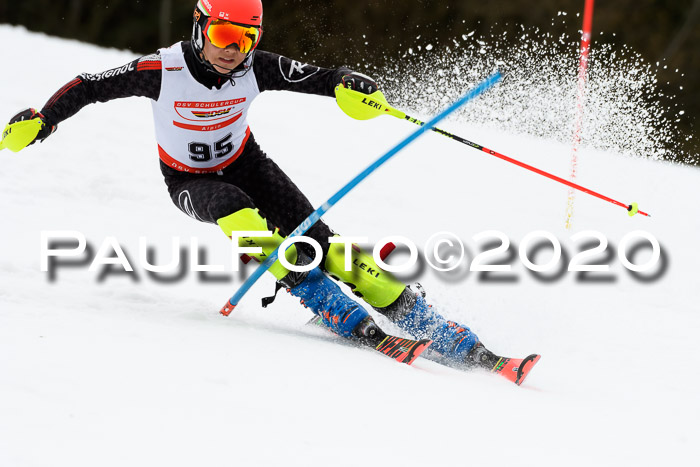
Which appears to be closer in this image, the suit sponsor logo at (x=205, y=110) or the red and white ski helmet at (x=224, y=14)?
the red and white ski helmet at (x=224, y=14)

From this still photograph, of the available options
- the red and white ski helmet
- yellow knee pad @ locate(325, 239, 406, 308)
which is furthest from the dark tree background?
the red and white ski helmet

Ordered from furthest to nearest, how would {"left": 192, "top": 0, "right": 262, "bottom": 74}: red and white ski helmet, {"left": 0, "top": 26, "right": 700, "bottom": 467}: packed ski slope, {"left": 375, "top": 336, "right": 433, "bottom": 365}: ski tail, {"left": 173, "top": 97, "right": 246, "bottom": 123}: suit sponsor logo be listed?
{"left": 173, "top": 97, "right": 246, "bottom": 123}: suit sponsor logo
{"left": 192, "top": 0, "right": 262, "bottom": 74}: red and white ski helmet
{"left": 375, "top": 336, "right": 433, "bottom": 365}: ski tail
{"left": 0, "top": 26, "right": 700, "bottom": 467}: packed ski slope

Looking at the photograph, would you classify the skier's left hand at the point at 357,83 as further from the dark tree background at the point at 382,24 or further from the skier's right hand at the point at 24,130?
the dark tree background at the point at 382,24

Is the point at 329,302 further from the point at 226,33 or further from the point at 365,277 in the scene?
the point at 226,33

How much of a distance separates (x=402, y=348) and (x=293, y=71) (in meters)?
1.22

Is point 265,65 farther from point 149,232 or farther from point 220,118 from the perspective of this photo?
point 149,232

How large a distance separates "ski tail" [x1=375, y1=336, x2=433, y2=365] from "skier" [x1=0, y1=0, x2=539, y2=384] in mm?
58

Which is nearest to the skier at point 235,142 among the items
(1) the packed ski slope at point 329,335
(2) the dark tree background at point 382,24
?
(1) the packed ski slope at point 329,335

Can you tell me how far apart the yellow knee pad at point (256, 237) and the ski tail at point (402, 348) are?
46cm

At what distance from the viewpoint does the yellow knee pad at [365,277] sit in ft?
9.36

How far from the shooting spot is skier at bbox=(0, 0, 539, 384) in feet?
8.87

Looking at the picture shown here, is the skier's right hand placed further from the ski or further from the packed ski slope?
the ski

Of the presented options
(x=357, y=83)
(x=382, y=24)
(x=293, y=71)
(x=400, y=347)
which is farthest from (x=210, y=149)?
(x=382, y=24)

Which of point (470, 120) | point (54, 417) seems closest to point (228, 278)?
point (54, 417)
